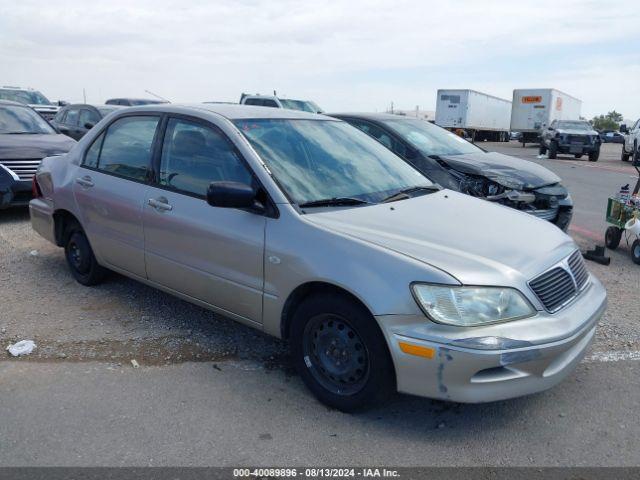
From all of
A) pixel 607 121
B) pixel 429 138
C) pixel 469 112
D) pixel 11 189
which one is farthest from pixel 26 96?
pixel 607 121

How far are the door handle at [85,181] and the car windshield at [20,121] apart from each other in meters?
4.69

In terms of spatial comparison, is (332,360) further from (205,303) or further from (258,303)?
(205,303)

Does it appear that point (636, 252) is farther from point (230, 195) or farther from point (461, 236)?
point (230, 195)

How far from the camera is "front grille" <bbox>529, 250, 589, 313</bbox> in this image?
3.06m

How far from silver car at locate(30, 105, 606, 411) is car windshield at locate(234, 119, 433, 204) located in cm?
1

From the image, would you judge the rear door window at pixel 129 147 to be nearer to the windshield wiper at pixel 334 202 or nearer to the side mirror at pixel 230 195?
the side mirror at pixel 230 195

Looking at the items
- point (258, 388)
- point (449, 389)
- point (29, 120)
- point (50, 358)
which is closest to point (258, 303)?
point (258, 388)

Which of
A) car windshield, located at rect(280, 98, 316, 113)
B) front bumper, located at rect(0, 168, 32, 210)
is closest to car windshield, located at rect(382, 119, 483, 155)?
front bumper, located at rect(0, 168, 32, 210)

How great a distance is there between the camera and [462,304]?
2.83 metres

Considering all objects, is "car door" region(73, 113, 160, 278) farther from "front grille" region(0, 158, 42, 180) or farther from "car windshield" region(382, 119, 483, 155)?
"car windshield" region(382, 119, 483, 155)

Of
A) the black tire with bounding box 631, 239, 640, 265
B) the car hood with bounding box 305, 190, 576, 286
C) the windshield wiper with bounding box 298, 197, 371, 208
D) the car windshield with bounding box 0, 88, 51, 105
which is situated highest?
the car windshield with bounding box 0, 88, 51, 105

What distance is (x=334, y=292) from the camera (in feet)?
10.4

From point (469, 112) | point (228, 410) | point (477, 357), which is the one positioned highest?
point (469, 112)

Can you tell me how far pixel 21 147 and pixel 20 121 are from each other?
1290mm
